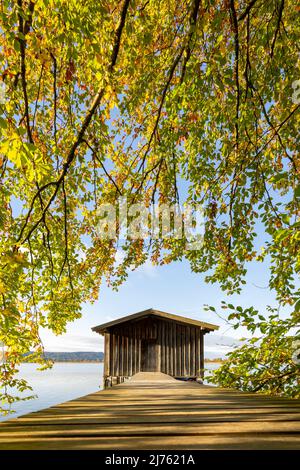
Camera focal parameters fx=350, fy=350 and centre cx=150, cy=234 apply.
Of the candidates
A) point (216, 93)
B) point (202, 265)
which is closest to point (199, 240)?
point (202, 265)

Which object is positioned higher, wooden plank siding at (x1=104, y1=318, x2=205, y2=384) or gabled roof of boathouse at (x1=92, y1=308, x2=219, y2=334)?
gabled roof of boathouse at (x1=92, y1=308, x2=219, y2=334)

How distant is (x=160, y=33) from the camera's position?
369 inches

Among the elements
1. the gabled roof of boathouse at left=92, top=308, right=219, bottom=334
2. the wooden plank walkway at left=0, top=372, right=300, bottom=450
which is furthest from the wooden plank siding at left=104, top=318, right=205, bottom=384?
the wooden plank walkway at left=0, top=372, right=300, bottom=450

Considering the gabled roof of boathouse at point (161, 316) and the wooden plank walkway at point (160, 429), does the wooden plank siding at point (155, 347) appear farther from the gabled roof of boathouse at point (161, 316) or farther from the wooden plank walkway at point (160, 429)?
the wooden plank walkway at point (160, 429)

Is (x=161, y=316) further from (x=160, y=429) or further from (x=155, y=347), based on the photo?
(x=160, y=429)

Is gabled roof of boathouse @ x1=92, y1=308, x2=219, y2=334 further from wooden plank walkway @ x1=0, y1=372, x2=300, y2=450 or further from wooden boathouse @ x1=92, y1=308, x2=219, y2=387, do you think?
wooden plank walkway @ x1=0, y1=372, x2=300, y2=450

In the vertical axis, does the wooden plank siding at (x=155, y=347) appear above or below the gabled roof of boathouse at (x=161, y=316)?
below

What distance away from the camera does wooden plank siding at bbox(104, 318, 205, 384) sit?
64.5 feet

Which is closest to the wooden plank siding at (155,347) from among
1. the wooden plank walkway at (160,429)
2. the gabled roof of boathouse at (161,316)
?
the gabled roof of boathouse at (161,316)

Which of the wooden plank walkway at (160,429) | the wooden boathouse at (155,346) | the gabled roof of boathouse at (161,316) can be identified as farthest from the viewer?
the wooden boathouse at (155,346)

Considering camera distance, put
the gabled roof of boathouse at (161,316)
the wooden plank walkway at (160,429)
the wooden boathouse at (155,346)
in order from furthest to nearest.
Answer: the wooden boathouse at (155,346) → the gabled roof of boathouse at (161,316) → the wooden plank walkway at (160,429)

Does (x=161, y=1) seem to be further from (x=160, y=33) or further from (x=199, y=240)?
(x=199, y=240)

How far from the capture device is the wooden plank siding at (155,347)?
19.7 m
